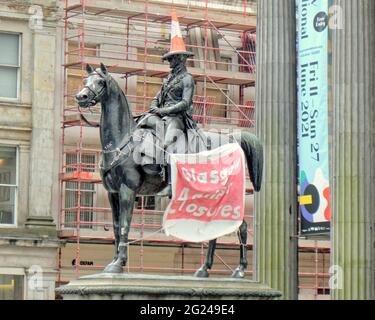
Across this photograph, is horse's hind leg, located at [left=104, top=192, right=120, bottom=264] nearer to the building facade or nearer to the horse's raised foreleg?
the horse's raised foreleg

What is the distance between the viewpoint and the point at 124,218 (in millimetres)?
25672

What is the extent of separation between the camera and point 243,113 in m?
53.4

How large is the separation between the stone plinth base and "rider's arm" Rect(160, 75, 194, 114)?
2.68 meters

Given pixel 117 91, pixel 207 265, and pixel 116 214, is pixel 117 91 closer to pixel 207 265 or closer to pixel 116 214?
pixel 116 214

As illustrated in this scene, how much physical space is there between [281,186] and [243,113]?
16135mm

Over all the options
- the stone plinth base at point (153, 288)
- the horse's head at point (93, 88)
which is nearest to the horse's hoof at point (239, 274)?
the stone plinth base at point (153, 288)

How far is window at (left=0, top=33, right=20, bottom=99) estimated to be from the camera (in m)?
50.2


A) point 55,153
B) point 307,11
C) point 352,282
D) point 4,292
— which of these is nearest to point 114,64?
point 55,153

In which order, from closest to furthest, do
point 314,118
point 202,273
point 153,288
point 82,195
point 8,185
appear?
1. point 153,288
2. point 202,273
3. point 314,118
4. point 8,185
5. point 82,195

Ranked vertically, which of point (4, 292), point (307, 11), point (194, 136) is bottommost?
point (4, 292)

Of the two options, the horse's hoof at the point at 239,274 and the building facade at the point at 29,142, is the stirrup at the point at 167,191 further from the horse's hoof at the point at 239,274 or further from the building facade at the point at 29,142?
the building facade at the point at 29,142

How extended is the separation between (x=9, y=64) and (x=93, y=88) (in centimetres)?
2497

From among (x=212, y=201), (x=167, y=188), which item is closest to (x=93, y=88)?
(x=167, y=188)
